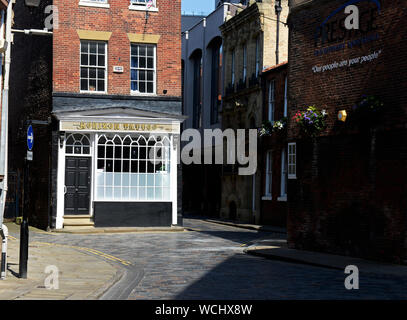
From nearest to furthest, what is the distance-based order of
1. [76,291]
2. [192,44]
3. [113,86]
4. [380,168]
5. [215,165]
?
[76,291] → [380,168] → [113,86] → [215,165] → [192,44]

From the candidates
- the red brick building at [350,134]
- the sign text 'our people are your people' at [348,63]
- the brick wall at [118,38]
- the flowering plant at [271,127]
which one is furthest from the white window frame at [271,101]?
the sign text 'our people are your people' at [348,63]

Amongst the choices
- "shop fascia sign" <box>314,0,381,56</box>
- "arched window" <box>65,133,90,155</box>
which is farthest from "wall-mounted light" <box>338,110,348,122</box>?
"arched window" <box>65,133,90,155</box>

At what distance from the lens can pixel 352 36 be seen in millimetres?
15898

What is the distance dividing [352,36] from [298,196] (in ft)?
14.9

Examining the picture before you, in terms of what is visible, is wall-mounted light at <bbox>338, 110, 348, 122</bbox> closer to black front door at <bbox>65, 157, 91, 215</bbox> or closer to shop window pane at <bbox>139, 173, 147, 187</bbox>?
shop window pane at <bbox>139, 173, 147, 187</bbox>

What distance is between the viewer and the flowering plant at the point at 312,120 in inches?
653

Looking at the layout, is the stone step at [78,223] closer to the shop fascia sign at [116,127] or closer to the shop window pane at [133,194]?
the shop window pane at [133,194]

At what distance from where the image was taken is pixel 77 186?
24.1 metres

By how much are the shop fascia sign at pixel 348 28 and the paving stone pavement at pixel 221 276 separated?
225 inches

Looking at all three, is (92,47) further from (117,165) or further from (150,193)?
(150,193)

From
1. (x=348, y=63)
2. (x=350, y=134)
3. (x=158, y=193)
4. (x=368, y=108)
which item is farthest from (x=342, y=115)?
(x=158, y=193)

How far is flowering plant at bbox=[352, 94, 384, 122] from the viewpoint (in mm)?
14562
